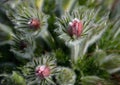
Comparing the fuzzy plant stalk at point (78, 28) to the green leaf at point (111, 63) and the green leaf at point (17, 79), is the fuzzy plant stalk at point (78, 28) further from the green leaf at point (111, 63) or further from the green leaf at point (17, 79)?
the green leaf at point (17, 79)

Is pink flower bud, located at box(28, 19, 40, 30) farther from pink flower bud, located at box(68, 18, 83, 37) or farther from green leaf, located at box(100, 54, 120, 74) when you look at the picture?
green leaf, located at box(100, 54, 120, 74)

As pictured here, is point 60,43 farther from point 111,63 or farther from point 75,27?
point 75,27

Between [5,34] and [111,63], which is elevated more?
[5,34]

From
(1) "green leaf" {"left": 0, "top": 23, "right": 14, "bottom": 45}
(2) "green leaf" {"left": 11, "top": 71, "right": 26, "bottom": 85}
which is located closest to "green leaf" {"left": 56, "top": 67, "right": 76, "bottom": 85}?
(2) "green leaf" {"left": 11, "top": 71, "right": 26, "bottom": 85}

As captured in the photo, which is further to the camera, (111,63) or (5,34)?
(5,34)

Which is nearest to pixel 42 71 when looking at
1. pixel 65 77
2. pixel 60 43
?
pixel 65 77

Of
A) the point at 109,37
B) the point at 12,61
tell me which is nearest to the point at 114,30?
the point at 109,37

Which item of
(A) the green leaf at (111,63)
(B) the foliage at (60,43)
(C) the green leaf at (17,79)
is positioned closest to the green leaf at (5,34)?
(B) the foliage at (60,43)
